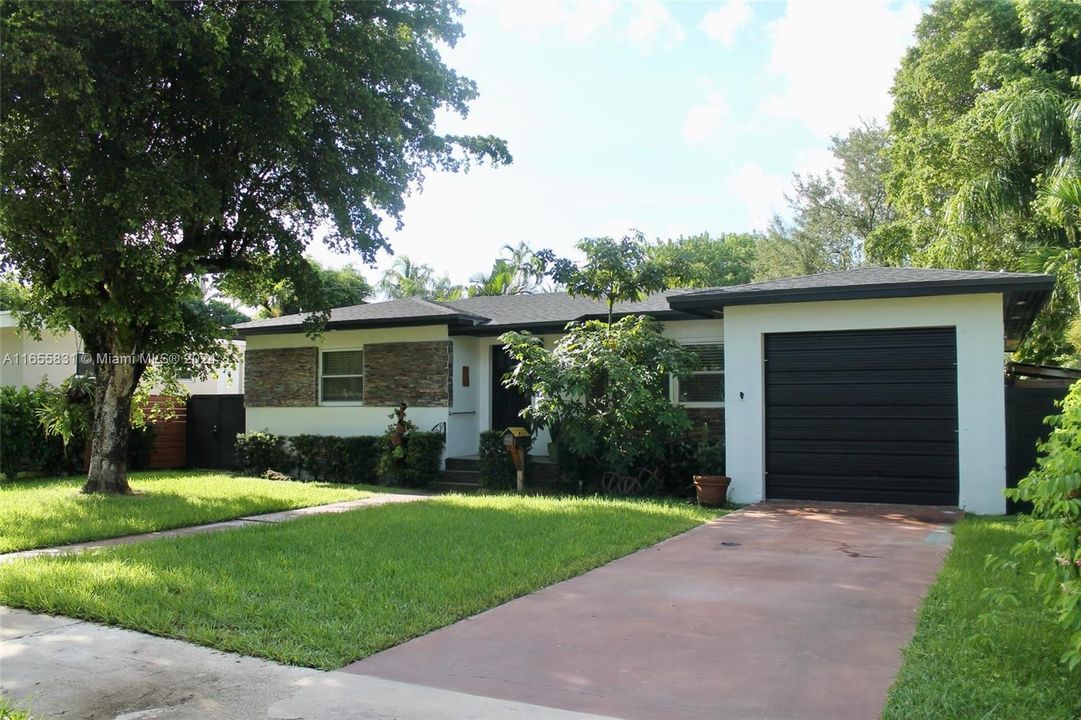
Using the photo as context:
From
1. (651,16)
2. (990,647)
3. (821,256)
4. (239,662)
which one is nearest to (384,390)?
(651,16)

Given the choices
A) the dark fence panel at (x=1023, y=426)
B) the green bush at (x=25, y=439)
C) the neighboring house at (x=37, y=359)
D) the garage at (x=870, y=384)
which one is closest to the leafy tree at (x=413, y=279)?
the neighboring house at (x=37, y=359)

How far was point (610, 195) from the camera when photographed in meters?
25.1

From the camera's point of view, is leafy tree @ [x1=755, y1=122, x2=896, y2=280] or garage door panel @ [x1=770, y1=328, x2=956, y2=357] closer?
garage door panel @ [x1=770, y1=328, x2=956, y2=357]

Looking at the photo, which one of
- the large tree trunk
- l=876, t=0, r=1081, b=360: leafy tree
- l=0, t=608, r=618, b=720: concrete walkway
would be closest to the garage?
l=876, t=0, r=1081, b=360: leafy tree

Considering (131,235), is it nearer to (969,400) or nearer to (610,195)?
(969,400)

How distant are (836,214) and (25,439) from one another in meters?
32.2

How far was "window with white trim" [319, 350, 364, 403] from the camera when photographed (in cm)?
1688

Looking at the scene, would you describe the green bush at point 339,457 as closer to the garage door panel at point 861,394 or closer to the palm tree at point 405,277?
the garage door panel at point 861,394

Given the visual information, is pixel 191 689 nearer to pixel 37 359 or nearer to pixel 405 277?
pixel 37 359

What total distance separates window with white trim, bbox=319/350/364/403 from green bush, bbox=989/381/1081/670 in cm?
1394

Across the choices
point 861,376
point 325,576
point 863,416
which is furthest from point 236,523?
point 861,376

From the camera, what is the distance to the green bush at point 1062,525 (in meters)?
3.67

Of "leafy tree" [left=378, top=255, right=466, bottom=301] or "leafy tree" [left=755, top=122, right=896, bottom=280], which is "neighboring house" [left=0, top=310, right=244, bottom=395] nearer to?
"leafy tree" [left=378, top=255, right=466, bottom=301]

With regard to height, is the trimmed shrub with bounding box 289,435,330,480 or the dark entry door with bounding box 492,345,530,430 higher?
the dark entry door with bounding box 492,345,530,430
